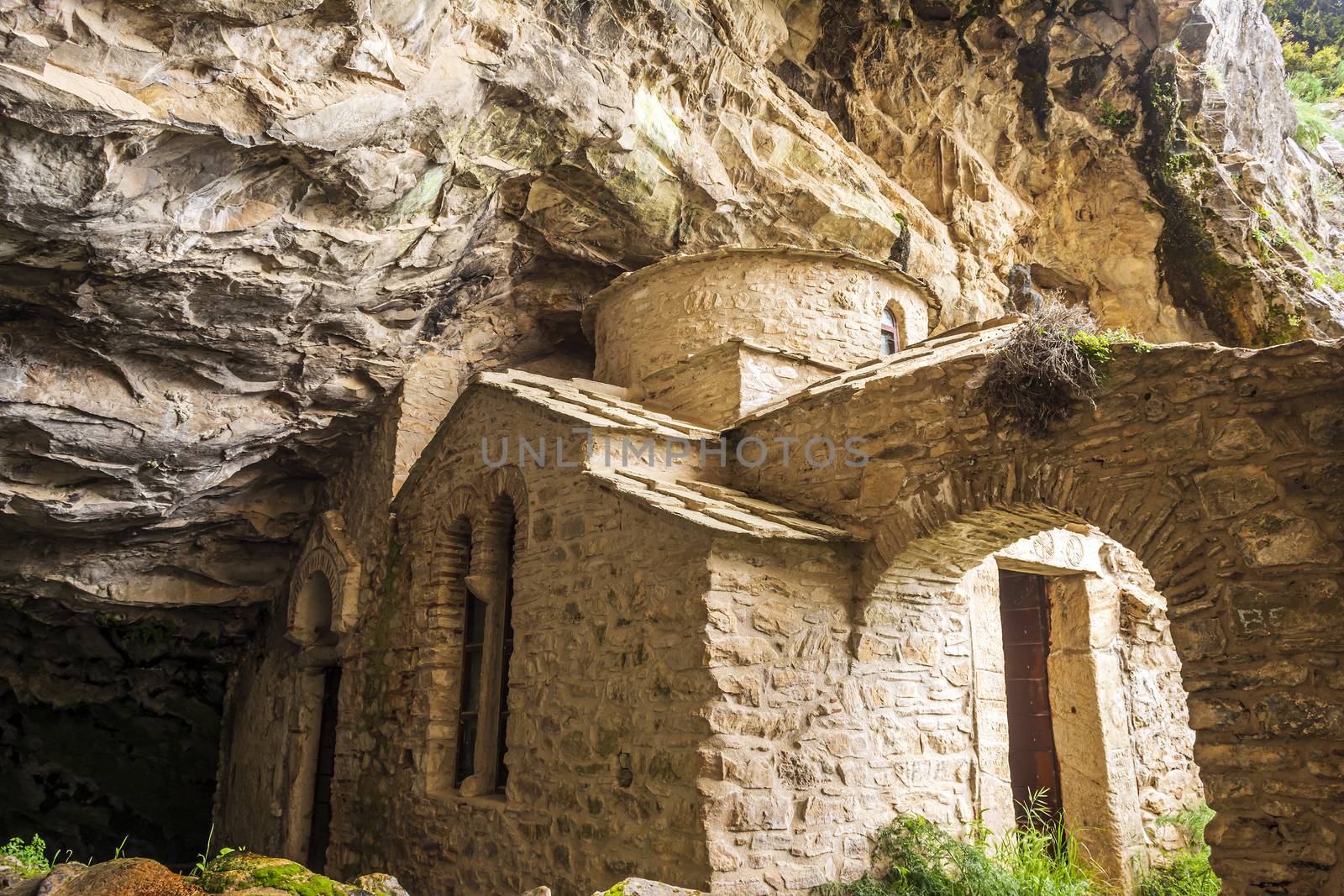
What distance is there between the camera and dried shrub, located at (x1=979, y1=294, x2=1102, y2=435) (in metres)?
4.71

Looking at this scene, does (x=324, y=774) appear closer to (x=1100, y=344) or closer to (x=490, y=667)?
(x=490, y=667)

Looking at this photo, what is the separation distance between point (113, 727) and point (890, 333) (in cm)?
1127

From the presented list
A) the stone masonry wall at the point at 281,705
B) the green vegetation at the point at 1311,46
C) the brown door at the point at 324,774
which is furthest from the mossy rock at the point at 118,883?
the green vegetation at the point at 1311,46

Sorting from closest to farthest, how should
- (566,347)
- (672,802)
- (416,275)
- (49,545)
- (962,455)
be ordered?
(672,802) → (962,455) → (416,275) → (49,545) → (566,347)

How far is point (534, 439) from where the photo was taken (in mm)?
6648

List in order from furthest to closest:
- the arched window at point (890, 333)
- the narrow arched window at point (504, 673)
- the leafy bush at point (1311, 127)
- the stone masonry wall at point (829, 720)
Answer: the leafy bush at point (1311, 127), the arched window at point (890, 333), the narrow arched window at point (504, 673), the stone masonry wall at point (829, 720)

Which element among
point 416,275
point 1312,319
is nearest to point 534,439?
point 416,275

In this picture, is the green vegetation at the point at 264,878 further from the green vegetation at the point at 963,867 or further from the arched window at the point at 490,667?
the arched window at the point at 490,667

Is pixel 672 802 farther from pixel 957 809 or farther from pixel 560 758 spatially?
pixel 957 809

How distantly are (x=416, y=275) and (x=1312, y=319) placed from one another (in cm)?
1052

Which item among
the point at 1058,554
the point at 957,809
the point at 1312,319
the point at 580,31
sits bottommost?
the point at 957,809

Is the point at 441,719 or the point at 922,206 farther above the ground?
the point at 922,206

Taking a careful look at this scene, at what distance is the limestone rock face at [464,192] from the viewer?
5.29 m

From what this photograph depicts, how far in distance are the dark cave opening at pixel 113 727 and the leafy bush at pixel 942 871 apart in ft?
30.6
